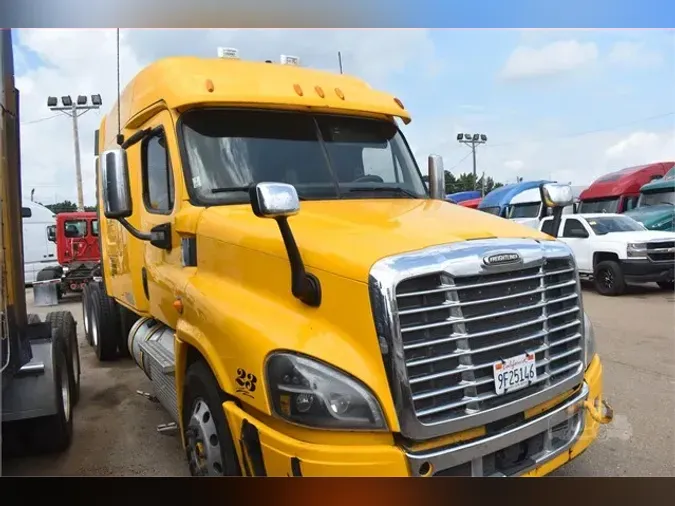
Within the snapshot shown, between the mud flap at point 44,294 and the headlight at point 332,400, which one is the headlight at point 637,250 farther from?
the headlight at point 332,400

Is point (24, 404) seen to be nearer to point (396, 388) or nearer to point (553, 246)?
point (396, 388)

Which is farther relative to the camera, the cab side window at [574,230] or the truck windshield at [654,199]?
the cab side window at [574,230]

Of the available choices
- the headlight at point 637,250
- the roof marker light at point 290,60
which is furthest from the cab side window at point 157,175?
the headlight at point 637,250

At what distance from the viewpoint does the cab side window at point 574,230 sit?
12047 mm

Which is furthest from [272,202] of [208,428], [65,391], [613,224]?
[613,224]

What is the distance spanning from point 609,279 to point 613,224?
1.46 meters

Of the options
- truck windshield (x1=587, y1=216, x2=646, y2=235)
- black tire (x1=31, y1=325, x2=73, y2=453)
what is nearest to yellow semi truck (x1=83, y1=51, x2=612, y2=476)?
black tire (x1=31, y1=325, x2=73, y2=453)

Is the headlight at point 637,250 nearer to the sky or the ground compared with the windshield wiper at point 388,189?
nearer to the ground

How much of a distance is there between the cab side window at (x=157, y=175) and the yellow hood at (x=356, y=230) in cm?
64

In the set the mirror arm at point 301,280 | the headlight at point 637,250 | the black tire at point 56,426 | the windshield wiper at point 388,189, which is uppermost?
the windshield wiper at point 388,189

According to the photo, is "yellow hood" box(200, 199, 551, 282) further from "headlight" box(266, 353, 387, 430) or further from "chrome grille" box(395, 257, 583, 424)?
"headlight" box(266, 353, 387, 430)

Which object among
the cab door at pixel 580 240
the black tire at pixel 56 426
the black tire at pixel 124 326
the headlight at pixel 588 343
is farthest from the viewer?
the cab door at pixel 580 240

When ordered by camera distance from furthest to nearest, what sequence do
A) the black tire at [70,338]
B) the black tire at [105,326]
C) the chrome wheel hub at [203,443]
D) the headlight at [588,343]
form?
the black tire at [105,326] < the black tire at [70,338] < the headlight at [588,343] < the chrome wheel hub at [203,443]

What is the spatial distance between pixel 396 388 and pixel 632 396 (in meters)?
3.69
